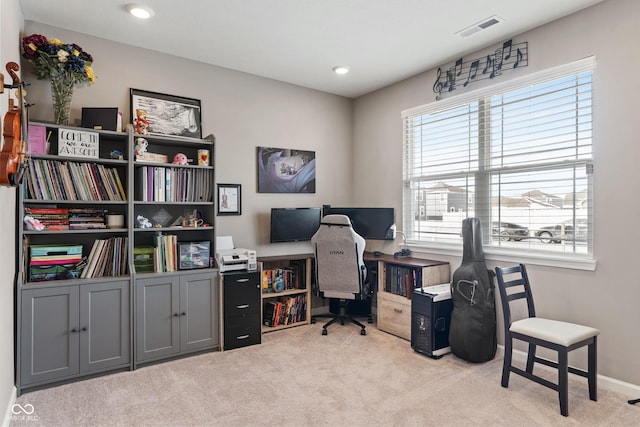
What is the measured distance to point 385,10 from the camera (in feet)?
9.14

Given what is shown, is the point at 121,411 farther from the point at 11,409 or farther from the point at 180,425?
→ the point at 11,409

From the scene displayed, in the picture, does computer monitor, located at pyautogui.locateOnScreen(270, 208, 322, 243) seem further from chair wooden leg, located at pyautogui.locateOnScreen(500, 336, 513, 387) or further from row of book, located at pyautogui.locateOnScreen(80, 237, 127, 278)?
chair wooden leg, located at pyautogui.locateOnScreen(500, 336, 513, 387)

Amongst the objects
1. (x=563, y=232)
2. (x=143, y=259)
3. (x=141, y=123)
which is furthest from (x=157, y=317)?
(x=563, y=232)

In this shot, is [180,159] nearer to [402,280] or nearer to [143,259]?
[143,259]

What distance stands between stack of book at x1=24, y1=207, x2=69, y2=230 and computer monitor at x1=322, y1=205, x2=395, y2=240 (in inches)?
102

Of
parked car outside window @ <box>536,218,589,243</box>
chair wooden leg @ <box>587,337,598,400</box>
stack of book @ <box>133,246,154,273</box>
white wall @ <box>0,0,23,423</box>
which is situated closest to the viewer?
white wall @ <box>0,0,23,423</box>

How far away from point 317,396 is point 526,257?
6.56ft

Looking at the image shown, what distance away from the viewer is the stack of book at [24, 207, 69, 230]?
2.72 meters

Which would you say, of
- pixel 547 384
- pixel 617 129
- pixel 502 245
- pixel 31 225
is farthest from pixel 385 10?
pixel 31 225

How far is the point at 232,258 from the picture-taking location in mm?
3467

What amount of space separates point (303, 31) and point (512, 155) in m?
2.06

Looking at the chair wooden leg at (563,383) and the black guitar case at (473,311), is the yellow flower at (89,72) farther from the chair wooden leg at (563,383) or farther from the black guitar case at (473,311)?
the chair wooden leg at (563,383)

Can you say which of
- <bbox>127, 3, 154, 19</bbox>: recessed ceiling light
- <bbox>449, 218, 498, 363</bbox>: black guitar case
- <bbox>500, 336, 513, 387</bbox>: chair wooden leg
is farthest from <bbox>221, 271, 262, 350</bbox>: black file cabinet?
<bbox>127, 3, 154, 19</bbox>: recessed ceiling light

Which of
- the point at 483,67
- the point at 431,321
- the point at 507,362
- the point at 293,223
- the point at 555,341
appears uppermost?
the point at 483,67
